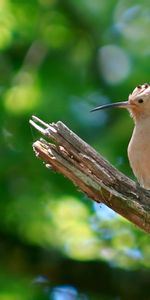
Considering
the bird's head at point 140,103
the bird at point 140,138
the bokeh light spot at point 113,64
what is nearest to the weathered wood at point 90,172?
the bird at point 140,138

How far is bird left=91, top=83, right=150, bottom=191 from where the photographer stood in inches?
297

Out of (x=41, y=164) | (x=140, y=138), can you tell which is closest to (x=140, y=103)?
(x=140, y=138)

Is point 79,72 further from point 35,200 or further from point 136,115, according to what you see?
point 136,115

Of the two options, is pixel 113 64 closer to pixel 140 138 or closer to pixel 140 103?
pixel 140 103

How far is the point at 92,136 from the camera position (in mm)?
10656

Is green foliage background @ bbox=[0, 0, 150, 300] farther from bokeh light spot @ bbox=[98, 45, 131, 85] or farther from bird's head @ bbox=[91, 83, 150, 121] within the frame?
bird's head @ bbox=[91, 83, 150, 121]

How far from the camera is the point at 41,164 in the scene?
1020cm

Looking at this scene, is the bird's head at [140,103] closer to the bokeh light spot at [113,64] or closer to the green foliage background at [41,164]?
the green foliage background at [41,164]

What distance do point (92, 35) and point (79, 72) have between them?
29.9 inches

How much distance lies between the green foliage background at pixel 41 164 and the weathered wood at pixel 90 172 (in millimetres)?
2847

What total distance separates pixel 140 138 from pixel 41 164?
259 centimetres

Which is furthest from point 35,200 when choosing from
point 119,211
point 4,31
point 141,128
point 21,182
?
point 119,211

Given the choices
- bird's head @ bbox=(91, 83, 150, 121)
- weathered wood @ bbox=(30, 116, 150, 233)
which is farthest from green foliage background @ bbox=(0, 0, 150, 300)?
weathered wood @ bbox=(30, 116, 150, 233)

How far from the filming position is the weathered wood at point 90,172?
6.52 metres
